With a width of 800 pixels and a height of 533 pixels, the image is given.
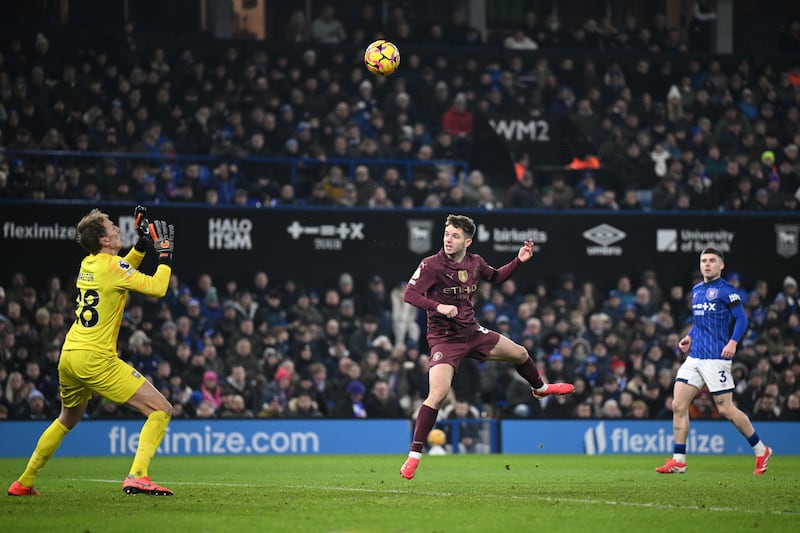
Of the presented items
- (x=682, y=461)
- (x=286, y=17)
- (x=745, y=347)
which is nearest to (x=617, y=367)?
(x=745, y=347)

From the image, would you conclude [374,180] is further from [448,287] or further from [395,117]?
[448,287]

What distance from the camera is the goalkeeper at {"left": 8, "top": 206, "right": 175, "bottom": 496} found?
397 inches

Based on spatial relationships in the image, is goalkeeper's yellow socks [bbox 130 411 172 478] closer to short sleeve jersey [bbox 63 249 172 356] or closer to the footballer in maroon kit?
short sleeve jersey [bbox 63 249 172 356]

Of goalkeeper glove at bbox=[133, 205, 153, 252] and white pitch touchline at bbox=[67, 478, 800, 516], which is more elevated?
goalkeeper glove at bbox=[133, 205, 153, 252]

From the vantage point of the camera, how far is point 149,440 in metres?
10.1

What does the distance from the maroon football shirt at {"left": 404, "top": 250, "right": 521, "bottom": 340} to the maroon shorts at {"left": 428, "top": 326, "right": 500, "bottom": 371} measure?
1.9 inches

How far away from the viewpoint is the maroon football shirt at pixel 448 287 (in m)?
11.8

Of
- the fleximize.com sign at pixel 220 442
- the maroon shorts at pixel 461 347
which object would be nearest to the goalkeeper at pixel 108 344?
the maroon shorts at pixel 461 347

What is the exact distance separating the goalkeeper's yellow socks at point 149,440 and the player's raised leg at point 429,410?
2.43 metres

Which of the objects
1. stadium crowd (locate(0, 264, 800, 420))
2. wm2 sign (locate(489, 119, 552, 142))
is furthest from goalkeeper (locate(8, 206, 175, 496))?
wm2 sign (locate(489, 119, 552, 142))

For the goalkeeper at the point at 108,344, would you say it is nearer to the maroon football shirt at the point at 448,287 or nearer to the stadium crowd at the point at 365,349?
the maroon football shirt at the point at 448,287

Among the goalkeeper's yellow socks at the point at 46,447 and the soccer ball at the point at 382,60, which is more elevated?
the soccer ball at the point at 382,60

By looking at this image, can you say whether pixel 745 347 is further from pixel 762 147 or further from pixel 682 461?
pixel 682 461

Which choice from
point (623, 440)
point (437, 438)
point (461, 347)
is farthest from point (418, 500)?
point (623, 440)
